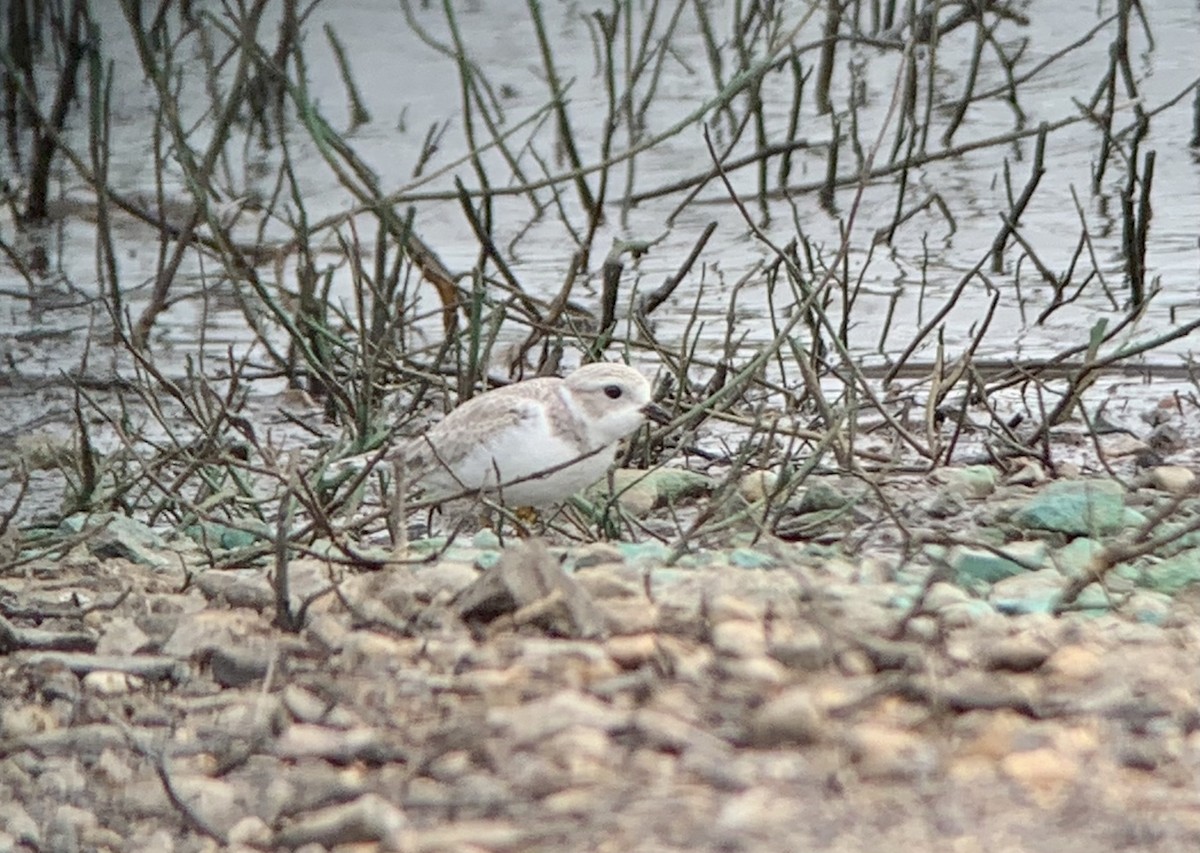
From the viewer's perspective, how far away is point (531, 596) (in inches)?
143

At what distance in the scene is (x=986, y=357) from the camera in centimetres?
743

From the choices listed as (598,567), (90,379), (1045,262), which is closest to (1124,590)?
(598,567)

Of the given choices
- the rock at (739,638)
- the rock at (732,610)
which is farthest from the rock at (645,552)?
A: the rock at (739,638)

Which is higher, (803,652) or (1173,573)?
(803,652)

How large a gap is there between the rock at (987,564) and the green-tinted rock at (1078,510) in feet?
1.12

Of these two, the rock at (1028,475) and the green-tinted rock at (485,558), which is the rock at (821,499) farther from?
the green-tinted rock at (485,558)

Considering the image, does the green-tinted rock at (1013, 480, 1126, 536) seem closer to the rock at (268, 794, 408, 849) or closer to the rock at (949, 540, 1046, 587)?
the rock at (949, 540, 1046, 587)

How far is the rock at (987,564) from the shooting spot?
4.36 metres

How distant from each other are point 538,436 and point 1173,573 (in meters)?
1.46

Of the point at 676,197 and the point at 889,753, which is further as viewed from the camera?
the point at 676,197

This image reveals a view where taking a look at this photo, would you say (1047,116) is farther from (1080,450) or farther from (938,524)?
(938,524)

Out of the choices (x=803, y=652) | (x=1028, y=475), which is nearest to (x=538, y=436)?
(x=1028, y=475)

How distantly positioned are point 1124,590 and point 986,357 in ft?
11.1

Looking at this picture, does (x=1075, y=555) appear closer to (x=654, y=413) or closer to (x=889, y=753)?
(x=654, y=413)
